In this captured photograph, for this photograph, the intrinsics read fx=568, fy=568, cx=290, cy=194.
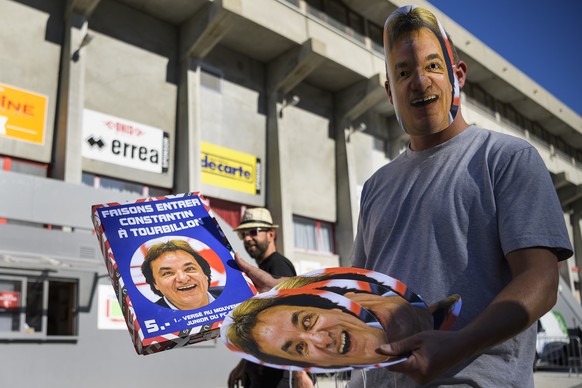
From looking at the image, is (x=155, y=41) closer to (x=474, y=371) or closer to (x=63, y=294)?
(x=63, y=294)

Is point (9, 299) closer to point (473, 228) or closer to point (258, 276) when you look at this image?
point (258, 276)

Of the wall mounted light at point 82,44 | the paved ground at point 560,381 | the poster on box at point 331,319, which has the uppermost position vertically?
the wall mounted light at point 82,44

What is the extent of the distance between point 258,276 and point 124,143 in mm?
14090

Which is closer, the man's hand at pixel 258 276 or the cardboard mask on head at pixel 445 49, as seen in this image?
the cardboard mask on head at pixel 445 49

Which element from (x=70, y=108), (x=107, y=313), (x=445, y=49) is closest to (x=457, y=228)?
(x=445, y=49)

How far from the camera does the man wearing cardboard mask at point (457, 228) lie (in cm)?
128

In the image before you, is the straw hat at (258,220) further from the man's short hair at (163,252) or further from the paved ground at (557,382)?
the paved ground at (557,382)

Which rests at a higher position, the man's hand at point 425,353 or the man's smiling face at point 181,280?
the man's smiling face at point 181,280

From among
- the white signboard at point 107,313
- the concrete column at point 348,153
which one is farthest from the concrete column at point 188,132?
the concrete column at point 348,153

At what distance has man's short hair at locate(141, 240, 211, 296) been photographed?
2182 mm

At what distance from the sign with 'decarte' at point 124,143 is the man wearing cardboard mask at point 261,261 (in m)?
10.5

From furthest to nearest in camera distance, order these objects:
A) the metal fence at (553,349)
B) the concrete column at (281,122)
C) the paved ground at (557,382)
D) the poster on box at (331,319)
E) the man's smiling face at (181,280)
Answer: the concrete column at (281,122)
the metal fence at (553,349)
the paved ground at (557,382)
the man's smiling face at (181,280)
the poster on box at (331,319)

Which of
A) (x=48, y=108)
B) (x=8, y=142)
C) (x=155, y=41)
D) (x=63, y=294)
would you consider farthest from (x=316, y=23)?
(x=63, y=294)

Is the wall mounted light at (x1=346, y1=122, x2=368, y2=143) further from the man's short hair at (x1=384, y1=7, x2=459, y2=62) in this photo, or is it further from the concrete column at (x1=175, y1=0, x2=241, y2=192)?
the man's short hair at (x1=384, y1=7, x2=459, y2=62)
